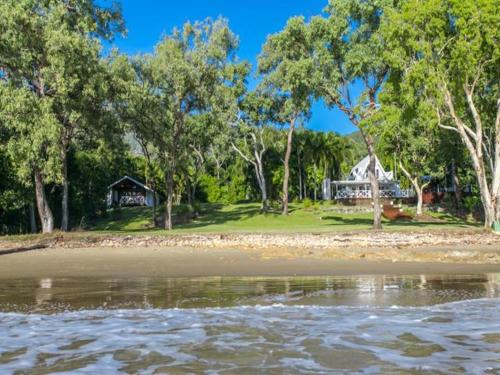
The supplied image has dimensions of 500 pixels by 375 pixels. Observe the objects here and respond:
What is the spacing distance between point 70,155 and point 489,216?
26181 millimetres

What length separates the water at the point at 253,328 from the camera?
6.21m

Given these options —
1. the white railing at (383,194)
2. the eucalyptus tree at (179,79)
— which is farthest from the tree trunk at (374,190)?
the white railing at (383,194)

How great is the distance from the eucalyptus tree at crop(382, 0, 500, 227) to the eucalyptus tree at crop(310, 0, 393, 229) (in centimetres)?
203

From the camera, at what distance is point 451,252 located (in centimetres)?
1906

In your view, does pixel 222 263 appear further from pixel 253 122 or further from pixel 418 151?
pixel 418 151

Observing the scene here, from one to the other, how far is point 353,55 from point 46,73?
1624 cm

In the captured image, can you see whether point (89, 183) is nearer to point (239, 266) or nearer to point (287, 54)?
point (287, 54)

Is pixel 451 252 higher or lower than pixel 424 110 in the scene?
lower

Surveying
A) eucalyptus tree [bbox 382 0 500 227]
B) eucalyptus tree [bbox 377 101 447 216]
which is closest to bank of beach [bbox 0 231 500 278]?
eucalyptus tree [bbox 382 0 500 227]

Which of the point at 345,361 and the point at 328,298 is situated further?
the point at 328,298

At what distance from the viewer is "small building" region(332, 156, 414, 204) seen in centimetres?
6606

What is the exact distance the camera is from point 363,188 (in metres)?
→ 75.9

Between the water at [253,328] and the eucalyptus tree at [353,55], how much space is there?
71.9 ft

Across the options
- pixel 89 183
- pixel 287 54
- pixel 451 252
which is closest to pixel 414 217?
pixel 287 54
